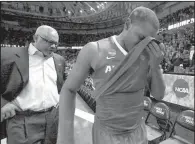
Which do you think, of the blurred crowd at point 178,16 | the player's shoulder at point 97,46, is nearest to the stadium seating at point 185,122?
the player's shoulder at point 97,46

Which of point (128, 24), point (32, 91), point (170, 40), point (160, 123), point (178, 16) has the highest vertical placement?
point (178, 16)

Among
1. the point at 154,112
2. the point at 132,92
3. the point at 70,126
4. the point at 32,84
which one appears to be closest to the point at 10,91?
the point at 32,84

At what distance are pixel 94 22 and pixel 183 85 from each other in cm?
1650

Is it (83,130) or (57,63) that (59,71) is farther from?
(83,130)

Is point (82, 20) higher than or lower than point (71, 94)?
higher

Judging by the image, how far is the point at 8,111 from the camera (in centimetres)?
135

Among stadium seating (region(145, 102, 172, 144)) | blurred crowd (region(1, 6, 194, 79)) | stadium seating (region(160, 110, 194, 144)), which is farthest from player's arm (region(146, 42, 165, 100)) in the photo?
stadium seating (region(145, 102, 172, 144))

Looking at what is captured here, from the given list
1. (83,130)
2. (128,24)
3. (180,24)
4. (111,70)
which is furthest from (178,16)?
→ (111,70)

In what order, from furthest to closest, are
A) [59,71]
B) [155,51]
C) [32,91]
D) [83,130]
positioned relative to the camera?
[83,130], [59,71], [32,91], [155,51]

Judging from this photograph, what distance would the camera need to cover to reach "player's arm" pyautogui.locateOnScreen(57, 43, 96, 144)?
634 mm

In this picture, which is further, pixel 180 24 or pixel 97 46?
pixel 180 24

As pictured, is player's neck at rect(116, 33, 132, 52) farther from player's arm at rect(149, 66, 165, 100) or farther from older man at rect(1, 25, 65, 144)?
older man at rect(1, 25, 65, 144)

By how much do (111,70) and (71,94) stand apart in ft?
0.54

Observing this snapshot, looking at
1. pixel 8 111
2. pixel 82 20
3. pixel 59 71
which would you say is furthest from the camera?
pixel 82 20
